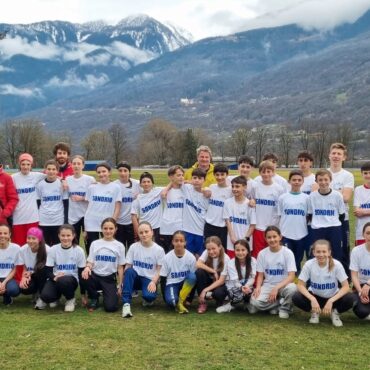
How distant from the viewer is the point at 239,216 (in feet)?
27.1

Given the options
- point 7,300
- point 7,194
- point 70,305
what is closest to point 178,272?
point 70,305

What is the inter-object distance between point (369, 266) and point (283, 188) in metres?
2.15

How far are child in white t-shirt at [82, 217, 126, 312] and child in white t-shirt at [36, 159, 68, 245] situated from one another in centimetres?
134

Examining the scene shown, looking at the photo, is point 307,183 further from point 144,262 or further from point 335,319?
point 144,262

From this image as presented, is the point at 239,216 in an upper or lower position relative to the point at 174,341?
upper

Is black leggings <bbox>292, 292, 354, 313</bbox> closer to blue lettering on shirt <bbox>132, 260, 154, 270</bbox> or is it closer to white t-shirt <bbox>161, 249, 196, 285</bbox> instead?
white t-shirt <bbox>161, 249, 196, 285</bbox>

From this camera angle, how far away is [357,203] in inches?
324

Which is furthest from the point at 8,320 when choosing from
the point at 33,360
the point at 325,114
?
the point at 325,114

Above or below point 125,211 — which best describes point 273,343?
below

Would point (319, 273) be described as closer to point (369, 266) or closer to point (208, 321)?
point (369, 266)

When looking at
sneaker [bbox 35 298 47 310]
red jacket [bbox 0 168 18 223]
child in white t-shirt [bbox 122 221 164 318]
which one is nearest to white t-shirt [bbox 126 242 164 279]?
child in white t-shirt [bbox 122 221 164 318]

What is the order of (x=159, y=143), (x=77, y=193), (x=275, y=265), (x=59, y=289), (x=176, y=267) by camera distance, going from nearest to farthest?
1. (x=275, y=265)
2. (x=59, y=289)
3. (x=176, y=267)
4. (x=77, y=193)
5. (x=159, y=143)

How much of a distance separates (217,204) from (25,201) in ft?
10.8

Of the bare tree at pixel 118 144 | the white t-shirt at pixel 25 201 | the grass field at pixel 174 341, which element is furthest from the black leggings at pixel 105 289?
the bare tree at pixel 118 144
